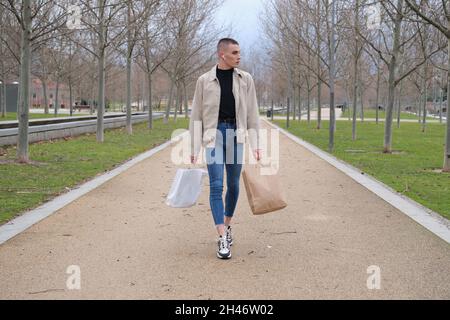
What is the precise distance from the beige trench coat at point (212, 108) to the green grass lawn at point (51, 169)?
277 cm

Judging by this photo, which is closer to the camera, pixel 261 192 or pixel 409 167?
pixel 261 192

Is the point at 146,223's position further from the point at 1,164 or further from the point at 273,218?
the point at 1,164

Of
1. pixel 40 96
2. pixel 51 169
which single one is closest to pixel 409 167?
pixel 51 169

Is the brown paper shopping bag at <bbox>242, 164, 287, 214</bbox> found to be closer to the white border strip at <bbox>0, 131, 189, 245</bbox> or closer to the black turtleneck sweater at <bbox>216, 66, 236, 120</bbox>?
the black turtleneck sweater at <bbox>216, 66, 236, 120</bbox>

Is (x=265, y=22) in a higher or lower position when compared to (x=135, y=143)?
higher

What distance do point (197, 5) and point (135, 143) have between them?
656 inches

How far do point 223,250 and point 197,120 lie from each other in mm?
1168

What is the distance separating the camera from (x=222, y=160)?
5.21 metres

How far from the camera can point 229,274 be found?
4.63 m

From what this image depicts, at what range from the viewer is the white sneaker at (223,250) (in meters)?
5.08

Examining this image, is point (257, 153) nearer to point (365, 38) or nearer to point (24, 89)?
point (24, 89)

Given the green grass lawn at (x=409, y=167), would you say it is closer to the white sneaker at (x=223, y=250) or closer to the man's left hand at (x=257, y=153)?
the man's left hand at (x=257, y=153)

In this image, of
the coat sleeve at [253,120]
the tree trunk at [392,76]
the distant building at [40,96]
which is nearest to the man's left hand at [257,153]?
the coat sleeve at [253,120]

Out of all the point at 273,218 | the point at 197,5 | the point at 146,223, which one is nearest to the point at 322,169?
the point at 273,218
